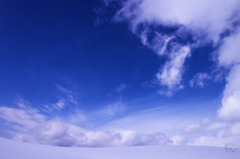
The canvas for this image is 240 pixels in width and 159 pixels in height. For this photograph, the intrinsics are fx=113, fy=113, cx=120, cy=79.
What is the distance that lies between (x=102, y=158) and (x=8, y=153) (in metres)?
4.65

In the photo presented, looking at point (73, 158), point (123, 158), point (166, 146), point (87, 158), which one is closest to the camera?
point (73, 158)

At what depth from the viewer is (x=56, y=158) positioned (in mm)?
5578

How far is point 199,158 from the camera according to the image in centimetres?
787

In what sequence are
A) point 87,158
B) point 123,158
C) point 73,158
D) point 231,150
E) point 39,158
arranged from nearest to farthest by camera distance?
1. point 39,158
2. point 73,158
3. point 87,158
4. point 123,158
5. point 231,150

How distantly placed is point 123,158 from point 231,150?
9.26 m

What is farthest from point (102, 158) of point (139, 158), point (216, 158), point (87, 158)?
point (216, 158)

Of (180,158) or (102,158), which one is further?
(180,158)

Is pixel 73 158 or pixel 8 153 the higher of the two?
pixel 8 153

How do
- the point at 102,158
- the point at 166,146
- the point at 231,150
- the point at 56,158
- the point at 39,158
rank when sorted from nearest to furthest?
the point at 39,158 → the point at 56,158 → the point at 102,158 → the point at 231,150 → the point at 166,146

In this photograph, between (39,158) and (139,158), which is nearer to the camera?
(39,158)

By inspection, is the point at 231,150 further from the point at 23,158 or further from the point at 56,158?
the point at 23,158

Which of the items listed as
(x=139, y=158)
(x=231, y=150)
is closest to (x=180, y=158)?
(x=139, y=158)

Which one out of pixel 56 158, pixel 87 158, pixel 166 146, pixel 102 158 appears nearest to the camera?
pixel 56 158

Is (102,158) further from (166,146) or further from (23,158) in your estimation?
(166,146)
